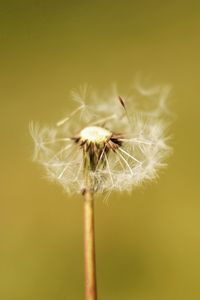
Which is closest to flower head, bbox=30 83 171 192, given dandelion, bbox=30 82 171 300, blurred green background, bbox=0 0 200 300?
dandelion, bbox=30 82 171 300

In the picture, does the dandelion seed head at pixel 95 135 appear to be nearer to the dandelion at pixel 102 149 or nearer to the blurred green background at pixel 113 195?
the dandelion at pixel 102 149

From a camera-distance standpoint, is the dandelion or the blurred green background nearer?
the dandelion

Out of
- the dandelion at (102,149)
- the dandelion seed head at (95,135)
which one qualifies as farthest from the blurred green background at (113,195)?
the dandelion seed head at (95,135)

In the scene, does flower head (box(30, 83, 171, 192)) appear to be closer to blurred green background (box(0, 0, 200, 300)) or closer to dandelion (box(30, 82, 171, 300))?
dandelion (box(30, 82, 171, 300))

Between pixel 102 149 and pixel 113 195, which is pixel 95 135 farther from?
pixel 113 195

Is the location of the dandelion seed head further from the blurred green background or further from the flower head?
the blurred green background

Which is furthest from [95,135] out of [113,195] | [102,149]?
[113,195]

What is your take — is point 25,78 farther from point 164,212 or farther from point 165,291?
point 165,291
